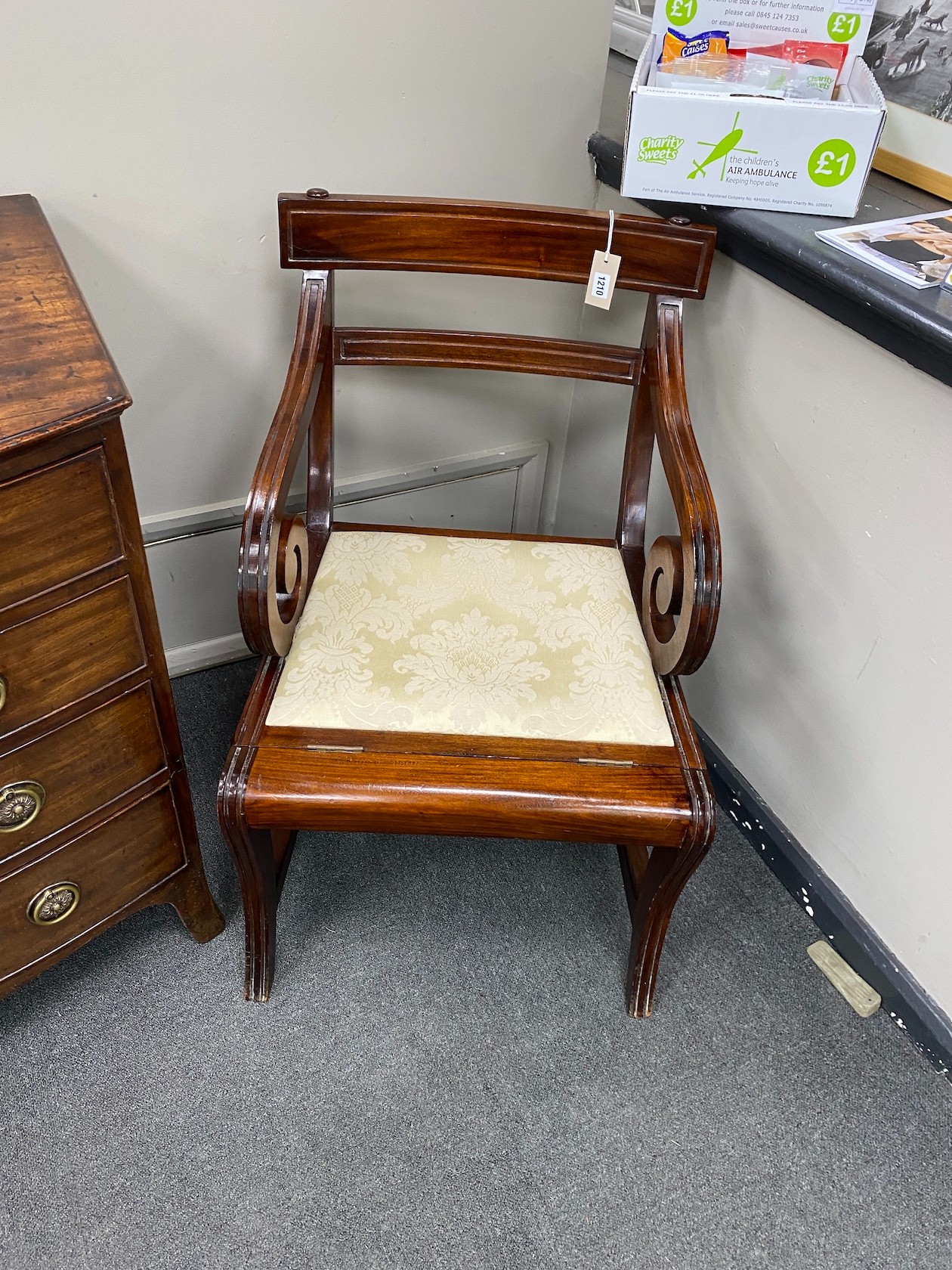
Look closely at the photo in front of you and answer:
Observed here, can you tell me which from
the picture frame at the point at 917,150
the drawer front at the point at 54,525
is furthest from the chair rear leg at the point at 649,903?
the picture frame at the point at 917,150

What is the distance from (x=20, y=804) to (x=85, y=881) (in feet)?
0.63

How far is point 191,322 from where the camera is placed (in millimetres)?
1507

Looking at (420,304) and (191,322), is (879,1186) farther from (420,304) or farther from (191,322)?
(191,322)

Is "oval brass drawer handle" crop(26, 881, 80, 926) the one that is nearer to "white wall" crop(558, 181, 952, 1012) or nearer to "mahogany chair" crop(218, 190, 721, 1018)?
"mahogany chair" crop(218, 190, 721, 1018)

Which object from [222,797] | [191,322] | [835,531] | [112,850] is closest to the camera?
[222,797]

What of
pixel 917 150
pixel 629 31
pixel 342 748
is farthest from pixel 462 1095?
pixel 629 31

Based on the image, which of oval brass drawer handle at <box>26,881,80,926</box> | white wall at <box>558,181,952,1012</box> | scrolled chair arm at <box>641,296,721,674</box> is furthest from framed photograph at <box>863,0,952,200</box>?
oval brass drawer handle at <box>26,881,80,926</box>

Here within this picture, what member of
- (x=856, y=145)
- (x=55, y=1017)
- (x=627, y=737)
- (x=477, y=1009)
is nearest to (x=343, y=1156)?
(x=477, y=1009)

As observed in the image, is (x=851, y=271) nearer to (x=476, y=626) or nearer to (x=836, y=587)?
(x=836, y=587)

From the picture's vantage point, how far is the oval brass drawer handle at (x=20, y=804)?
1101mm

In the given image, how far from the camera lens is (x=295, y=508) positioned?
179 cm

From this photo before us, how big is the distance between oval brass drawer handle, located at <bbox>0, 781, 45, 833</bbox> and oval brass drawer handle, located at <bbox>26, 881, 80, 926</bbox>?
0.43ft

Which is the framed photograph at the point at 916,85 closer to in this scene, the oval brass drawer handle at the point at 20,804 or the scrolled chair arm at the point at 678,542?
the scrolled chair arm at the point at 678,542

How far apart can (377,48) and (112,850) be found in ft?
3.83
